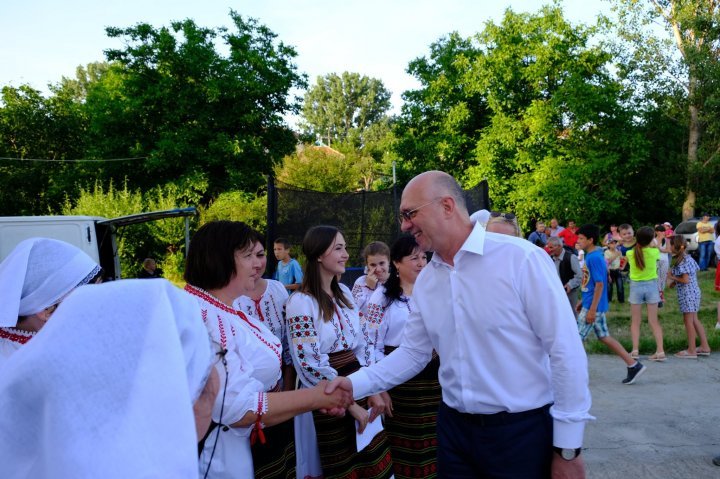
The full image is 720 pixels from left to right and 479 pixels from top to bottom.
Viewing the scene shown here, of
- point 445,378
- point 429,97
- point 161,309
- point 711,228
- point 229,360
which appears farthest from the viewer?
point 429,97

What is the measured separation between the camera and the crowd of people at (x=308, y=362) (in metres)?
0.96

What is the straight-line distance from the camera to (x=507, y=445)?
230cm

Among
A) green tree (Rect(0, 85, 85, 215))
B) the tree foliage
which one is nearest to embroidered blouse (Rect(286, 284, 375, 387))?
the tree foliage

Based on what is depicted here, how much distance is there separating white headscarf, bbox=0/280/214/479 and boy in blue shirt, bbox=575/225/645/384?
6.89 metres

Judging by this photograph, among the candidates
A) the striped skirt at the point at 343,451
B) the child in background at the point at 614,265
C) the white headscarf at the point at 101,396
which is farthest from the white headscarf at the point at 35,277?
the child in background at the point at 614,265

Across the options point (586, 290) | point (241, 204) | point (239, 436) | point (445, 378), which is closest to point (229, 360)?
point (239, 436)

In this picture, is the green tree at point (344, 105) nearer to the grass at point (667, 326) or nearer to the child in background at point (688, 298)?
the grass at point (667, 326)

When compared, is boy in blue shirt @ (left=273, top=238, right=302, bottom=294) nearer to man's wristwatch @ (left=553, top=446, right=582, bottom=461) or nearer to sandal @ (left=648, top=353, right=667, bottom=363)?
sandal @ (left=648, top=353, right=667, bottom=363)

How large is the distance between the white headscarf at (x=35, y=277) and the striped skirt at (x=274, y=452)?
1174 millimetres

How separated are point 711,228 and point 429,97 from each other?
14.9 metres

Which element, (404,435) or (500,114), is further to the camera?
(500,114)

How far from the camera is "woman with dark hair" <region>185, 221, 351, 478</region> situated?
2283 millimetres

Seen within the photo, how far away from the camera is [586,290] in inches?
304

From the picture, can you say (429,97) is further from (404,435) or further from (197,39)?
(404,435)
